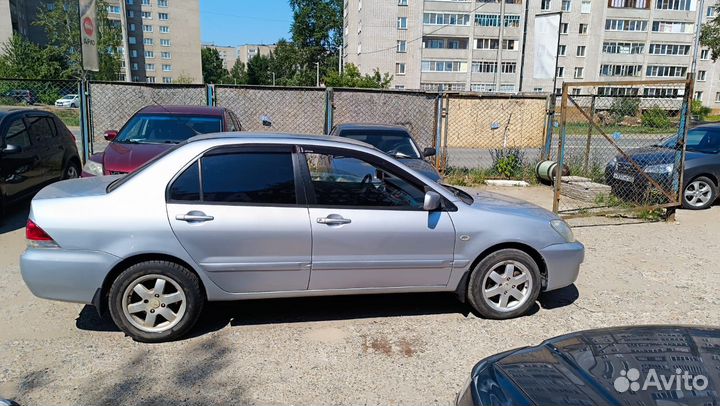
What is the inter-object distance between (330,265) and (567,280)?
2.25 m

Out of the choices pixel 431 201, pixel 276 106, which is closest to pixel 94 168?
pixel 431 201

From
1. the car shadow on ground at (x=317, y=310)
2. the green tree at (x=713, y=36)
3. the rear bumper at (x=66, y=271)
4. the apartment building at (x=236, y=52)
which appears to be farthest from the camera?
the apartment building at (x=236, y=52)

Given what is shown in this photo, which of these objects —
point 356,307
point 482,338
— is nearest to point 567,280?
point 482,338

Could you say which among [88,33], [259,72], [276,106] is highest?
[259,72]

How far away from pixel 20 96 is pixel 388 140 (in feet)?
35.6

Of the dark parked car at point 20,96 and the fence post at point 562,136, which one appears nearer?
the fence post at point 562,136

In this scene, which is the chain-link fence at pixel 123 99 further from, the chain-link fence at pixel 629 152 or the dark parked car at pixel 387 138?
the chain-link fence at pixel 629 152

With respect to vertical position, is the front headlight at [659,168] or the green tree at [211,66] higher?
the green tree at [211,66]

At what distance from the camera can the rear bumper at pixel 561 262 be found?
170 inches

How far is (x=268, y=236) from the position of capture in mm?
3736

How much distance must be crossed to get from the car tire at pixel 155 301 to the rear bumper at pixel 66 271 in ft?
0.46

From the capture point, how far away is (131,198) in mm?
3633

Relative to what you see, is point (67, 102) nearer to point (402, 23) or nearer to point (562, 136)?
point (562, 136)

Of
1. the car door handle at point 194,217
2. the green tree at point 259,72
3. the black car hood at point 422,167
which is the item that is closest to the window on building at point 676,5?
the green tree at point 259,72
